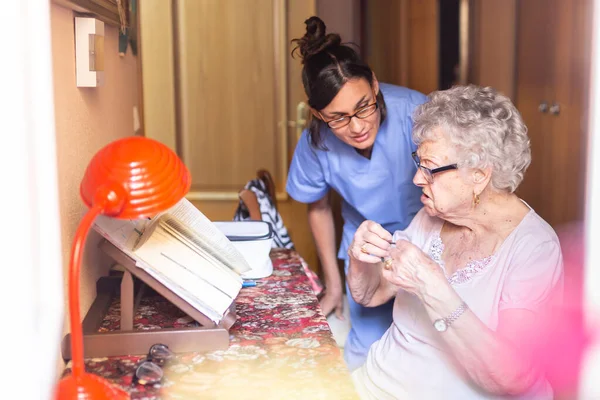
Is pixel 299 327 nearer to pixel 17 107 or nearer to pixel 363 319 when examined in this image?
pixel 17 107

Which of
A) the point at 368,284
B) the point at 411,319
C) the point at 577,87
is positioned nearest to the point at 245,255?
the point at 368,284

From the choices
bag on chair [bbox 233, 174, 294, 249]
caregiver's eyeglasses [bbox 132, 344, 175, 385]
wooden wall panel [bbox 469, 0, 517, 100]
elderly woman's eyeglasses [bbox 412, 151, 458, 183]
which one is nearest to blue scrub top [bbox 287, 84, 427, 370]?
bag on chair [bbox 233, 174, 294, 249]

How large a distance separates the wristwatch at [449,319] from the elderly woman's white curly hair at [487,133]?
313 mm

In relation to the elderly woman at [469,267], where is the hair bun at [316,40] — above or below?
above

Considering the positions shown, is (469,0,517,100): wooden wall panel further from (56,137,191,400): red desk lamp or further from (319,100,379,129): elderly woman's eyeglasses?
(56,137,191,400): red desk lamp

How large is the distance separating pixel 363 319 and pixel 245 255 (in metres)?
0.65

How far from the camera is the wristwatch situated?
1367mm

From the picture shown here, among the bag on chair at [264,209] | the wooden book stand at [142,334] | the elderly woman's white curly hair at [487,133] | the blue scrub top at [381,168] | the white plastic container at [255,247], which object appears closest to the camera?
the wooden book stand at [142,334]

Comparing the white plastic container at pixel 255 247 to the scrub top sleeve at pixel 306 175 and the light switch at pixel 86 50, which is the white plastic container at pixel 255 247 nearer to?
the scrub top sleeve at pixel 306 175

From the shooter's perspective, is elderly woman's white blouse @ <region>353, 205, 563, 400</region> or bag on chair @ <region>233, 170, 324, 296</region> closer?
elderly woman's white blouse @ <region>353, 205, 563, 400</region>

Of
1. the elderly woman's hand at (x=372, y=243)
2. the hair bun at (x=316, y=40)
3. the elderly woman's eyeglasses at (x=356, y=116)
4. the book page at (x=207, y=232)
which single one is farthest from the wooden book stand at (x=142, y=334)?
the hair bun at (x=316, y=40)

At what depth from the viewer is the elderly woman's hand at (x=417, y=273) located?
1.40m

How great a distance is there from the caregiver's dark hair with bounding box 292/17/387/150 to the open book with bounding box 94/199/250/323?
60cm

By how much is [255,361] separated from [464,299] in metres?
0.56
